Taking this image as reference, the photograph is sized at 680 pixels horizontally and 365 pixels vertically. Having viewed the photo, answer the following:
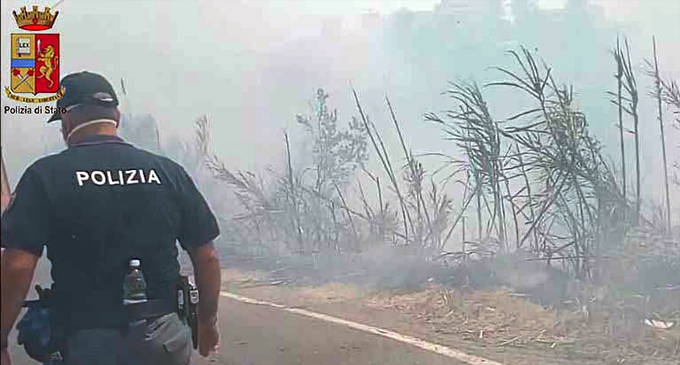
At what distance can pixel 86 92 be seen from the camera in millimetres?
2621

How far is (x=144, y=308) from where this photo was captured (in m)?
2.57

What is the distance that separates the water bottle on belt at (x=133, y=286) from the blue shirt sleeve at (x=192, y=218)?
0.22 metres

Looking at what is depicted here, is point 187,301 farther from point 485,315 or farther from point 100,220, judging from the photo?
point 485,315

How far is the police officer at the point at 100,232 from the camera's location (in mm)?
2410

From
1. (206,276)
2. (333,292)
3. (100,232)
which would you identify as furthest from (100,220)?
(333,292)

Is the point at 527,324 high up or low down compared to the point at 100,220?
down

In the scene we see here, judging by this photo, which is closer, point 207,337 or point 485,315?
point 207,337

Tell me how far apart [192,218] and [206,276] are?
205mm

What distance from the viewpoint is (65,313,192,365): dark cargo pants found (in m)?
2.54

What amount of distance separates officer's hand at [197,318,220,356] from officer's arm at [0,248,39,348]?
64 centimetres

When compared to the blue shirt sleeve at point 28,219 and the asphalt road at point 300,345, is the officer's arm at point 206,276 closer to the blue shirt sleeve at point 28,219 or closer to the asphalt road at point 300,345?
the blue shirt sleeve at point 28,219

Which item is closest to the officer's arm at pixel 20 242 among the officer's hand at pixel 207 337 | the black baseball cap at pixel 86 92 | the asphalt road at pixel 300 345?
the black baseball cap at pixel 86 92

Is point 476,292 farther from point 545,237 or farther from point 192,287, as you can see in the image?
point 192,287

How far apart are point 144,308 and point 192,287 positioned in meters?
0.19
